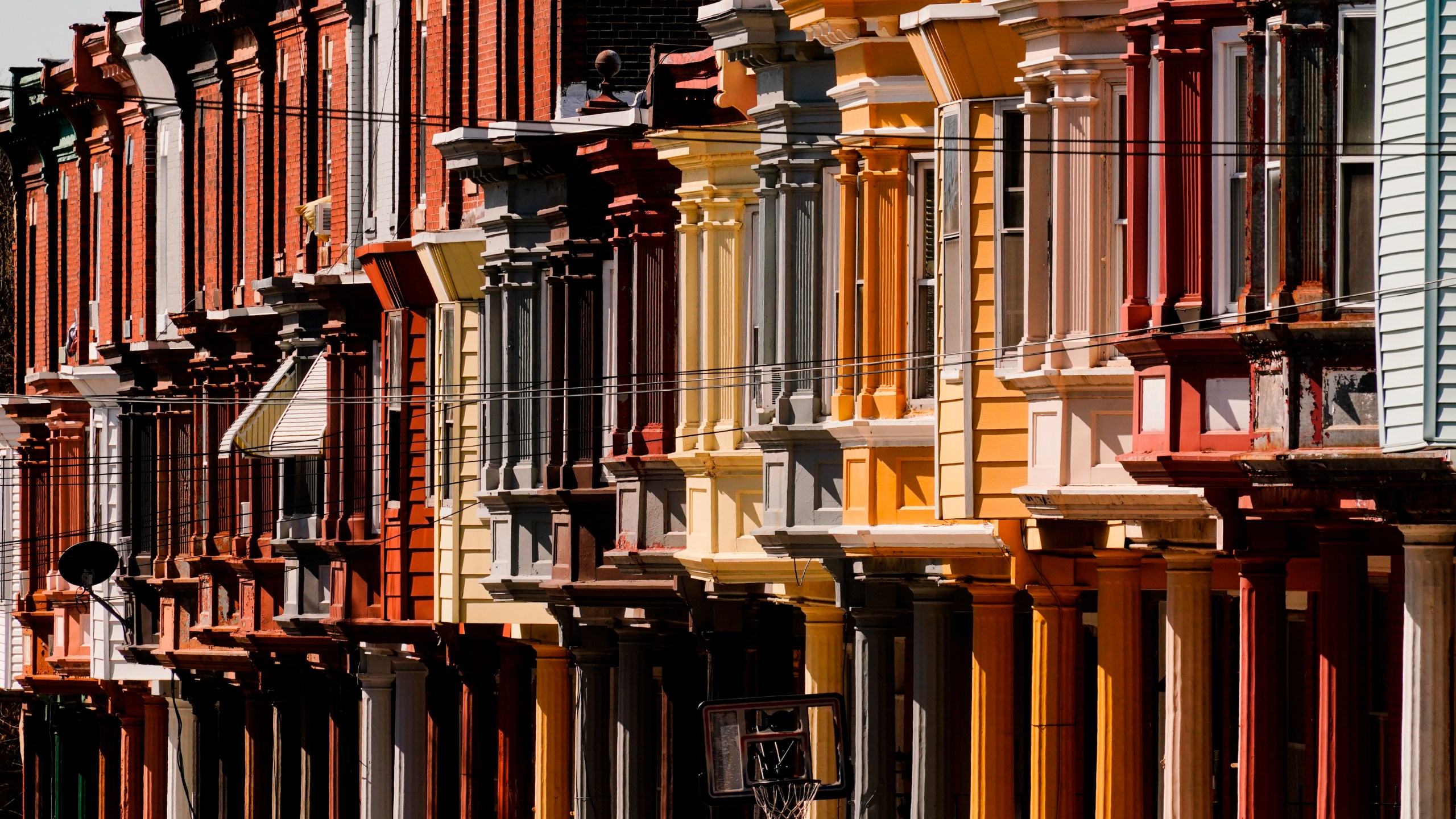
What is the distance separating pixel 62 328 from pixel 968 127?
4000 cm

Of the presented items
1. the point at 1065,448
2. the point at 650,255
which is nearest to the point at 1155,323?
the point at 1065,448

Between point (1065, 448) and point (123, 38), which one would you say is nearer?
point (1065, 448)

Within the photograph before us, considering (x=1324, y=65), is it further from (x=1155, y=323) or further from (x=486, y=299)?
(x=486, y=299)

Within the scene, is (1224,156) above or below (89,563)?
above

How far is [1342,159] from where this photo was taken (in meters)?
21.7

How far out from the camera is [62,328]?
65.7 meters

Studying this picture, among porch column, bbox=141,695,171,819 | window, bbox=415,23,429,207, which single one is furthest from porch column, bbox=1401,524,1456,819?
porch column, bbox=141,695,171,819

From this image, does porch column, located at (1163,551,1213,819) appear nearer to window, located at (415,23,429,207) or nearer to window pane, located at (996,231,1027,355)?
window pane, located at (996,231,1027,355)

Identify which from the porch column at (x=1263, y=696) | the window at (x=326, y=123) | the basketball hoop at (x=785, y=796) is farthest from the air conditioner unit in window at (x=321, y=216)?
the porch column at (x=1263, y=696)

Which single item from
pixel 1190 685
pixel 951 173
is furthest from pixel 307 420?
pixel 1190 685

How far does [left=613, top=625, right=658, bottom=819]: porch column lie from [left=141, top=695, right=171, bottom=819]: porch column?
21.1m

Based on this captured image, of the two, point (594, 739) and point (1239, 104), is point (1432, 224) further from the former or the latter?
point (594, 739)

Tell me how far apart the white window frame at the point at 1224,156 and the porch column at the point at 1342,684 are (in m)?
2.62

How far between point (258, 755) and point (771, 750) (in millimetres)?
21698
